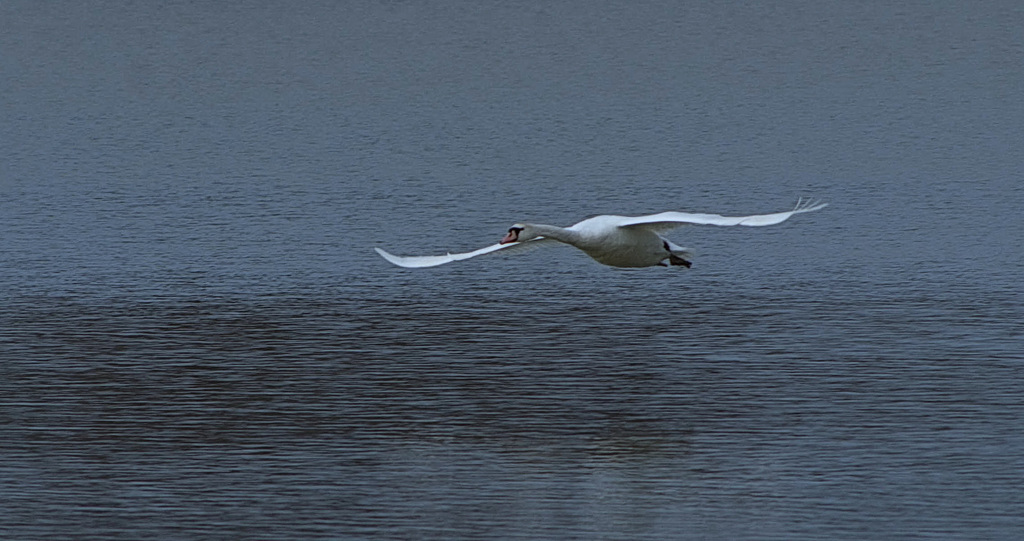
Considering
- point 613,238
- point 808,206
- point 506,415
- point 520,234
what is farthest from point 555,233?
point 808,206

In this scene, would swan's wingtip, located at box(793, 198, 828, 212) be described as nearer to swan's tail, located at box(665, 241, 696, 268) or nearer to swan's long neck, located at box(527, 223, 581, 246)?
swan's tail, located at box(665, 241, 696, 268)

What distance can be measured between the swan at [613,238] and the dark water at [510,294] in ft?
6.92

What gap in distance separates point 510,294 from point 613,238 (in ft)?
35.9

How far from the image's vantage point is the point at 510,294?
1137 inches

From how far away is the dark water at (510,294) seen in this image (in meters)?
18.2

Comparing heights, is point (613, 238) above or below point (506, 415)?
above

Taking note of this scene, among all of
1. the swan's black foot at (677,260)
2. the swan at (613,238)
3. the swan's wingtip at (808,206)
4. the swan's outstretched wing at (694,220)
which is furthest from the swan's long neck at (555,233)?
the swan's wingtip at (808,206)

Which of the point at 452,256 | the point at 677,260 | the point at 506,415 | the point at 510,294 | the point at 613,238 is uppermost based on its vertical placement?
the point at 613,238

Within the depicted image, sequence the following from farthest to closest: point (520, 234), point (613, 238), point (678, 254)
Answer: point (678, 254) → point (613, 238) → point (520, 234)

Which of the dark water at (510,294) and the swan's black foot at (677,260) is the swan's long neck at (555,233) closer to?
the swan's black foot at (677,260)

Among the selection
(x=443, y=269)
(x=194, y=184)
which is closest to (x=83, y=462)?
(x=443, y=269)

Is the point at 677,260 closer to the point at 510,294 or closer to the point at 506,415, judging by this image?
the point at 506,415

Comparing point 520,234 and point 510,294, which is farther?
point 510,294

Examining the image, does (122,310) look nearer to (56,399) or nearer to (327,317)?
(327,317)
